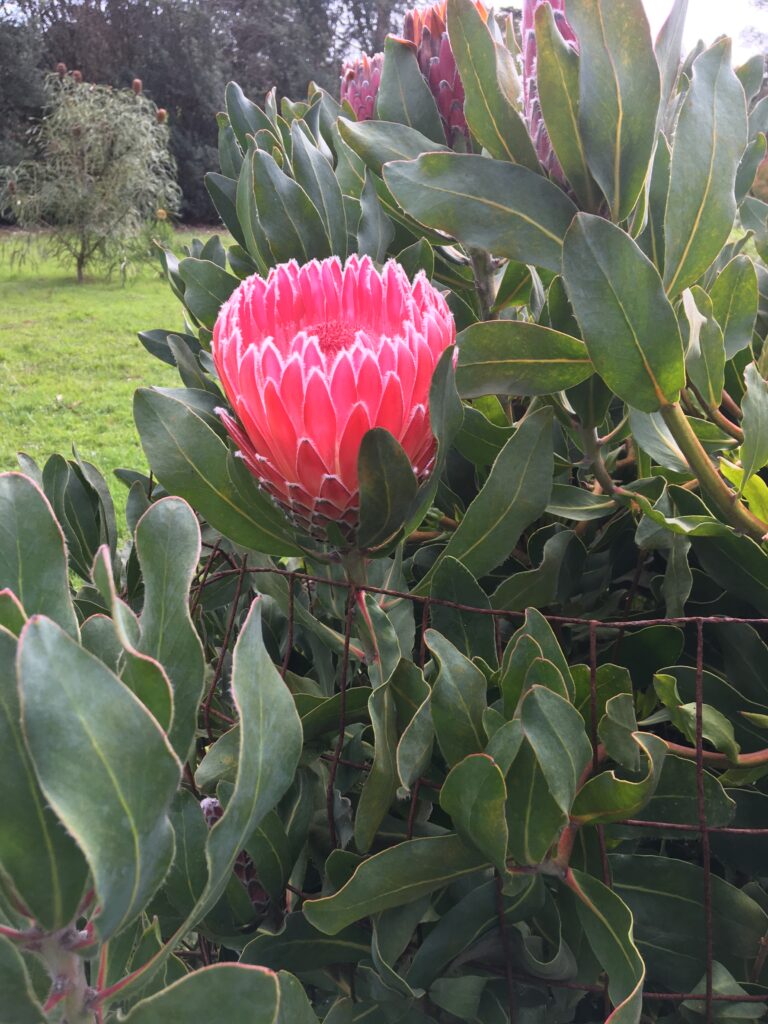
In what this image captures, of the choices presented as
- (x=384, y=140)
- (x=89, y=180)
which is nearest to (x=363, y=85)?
(x=384, y=140)

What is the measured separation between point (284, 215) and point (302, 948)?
47 cm

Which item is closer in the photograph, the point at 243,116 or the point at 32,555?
the point at 32,555

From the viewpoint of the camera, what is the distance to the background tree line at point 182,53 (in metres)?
11.1

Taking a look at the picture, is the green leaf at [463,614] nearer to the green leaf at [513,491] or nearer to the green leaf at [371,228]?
the green leaf at [513,491]

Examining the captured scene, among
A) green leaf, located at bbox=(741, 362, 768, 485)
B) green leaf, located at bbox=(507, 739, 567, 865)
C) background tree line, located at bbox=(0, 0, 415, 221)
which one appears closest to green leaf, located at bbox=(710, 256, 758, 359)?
green leaf, located at bbox=(741, 362, 768, 485)

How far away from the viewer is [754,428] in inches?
18.7

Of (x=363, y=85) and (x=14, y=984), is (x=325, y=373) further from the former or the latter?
(x=363, y=85)

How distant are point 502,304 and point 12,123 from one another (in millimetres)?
12316

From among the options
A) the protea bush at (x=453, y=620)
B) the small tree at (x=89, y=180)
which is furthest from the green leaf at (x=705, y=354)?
the small tree at (x=89, y=180)

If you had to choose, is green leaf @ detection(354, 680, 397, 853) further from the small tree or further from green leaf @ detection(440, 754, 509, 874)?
the small tree

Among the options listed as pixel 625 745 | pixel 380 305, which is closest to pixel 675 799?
A: pixel 625 745

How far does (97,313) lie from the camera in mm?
7062

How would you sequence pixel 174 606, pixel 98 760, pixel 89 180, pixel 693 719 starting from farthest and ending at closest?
pixel 89 180 < pixel 693 719 < pixel 174 606 < pixel 98 760

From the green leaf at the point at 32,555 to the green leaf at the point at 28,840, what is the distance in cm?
7
